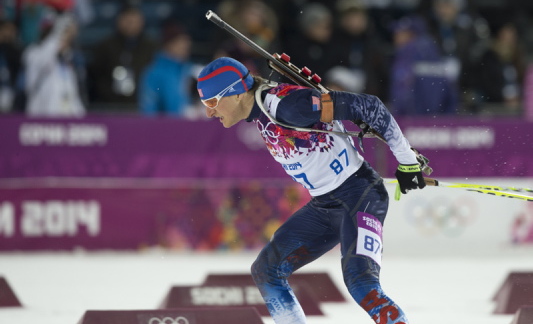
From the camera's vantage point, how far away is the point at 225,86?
19.7ft

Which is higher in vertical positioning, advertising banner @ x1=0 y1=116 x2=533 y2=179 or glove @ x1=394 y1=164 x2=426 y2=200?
advertising banner @ x1=0 y1=116 x2=533 y2=179

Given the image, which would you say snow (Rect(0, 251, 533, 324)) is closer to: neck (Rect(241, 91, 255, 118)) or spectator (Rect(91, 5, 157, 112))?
neck (Rect(241, 91, 255, 118))

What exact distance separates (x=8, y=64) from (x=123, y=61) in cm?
149

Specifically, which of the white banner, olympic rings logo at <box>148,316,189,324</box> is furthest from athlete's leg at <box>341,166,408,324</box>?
the white banner

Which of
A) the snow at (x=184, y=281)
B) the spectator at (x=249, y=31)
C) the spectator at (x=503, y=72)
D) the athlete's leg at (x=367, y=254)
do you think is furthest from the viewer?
the spectator at (x=503, y=72)

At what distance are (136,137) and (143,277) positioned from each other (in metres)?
2.50

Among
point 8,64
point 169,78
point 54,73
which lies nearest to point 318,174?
point 169,78

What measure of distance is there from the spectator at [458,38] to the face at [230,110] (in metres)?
6.91

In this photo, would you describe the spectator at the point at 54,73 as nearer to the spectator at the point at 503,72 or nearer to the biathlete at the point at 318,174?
the spectator at the point at 503,72

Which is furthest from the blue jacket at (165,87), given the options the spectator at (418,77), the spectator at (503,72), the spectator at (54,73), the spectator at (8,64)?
the spectator at (503,72)

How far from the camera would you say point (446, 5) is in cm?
1316

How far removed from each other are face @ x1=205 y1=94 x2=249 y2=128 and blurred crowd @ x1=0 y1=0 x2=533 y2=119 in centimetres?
558

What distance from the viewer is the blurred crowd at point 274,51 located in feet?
40.4

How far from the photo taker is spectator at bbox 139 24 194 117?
40.0 ft
